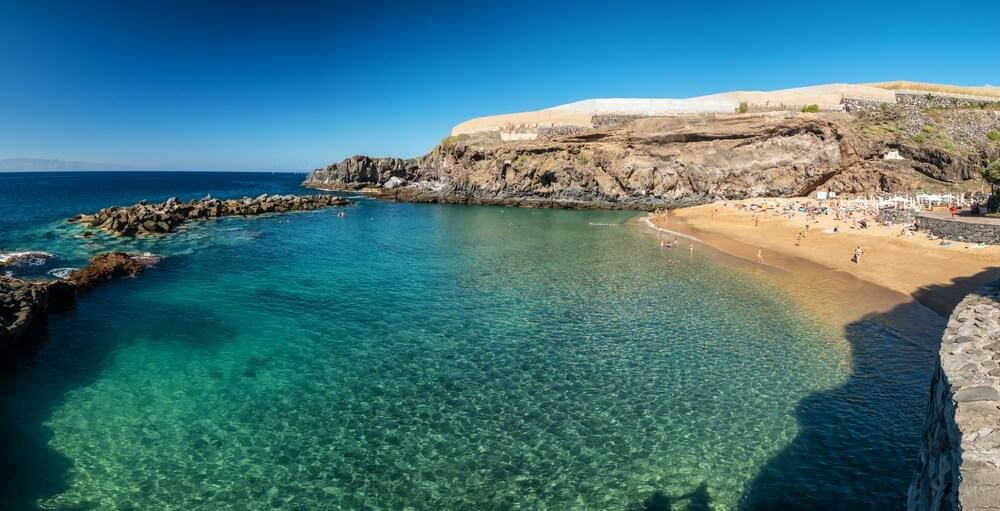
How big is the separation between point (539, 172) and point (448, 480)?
60.9 meters

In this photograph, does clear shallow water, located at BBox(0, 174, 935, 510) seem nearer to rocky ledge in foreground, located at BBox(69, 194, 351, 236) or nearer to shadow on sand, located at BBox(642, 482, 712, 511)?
shadow on sand, located at BBox(642, 482, 712, 511)

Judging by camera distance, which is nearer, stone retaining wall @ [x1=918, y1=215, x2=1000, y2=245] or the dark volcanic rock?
the dark volcanic rock

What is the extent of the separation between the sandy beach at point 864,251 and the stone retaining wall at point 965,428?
14.9m

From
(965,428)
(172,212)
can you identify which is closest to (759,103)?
(172,212)

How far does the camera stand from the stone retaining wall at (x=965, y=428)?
13.6 feet

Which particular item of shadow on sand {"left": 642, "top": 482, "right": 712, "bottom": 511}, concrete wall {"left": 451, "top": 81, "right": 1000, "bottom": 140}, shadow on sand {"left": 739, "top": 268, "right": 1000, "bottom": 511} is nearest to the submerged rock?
shadow on sand {"left": 642, "top": 482, "right": 712, "bottom": 511}

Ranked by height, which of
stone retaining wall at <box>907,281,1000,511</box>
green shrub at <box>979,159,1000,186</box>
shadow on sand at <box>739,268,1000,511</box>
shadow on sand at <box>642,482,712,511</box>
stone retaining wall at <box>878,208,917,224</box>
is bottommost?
shadow on sand at <box>642,482,712,511</box>

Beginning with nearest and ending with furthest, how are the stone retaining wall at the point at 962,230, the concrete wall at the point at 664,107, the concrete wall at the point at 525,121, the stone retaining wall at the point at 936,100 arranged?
the stone retaining wall at the point at 962,230 < the stone retaining wall at the point at 936,100 < the concrete wall at the point at 664,107 < the concrete wall at the point at 525,121

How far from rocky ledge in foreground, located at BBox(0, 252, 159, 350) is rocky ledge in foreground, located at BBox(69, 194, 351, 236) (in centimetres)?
1465

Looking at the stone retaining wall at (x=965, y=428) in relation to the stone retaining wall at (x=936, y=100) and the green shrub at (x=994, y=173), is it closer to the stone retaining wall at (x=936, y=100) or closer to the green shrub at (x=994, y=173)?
the green shrub at (x=994, y=173)

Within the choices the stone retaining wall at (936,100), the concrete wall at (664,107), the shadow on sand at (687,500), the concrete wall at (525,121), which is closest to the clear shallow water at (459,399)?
the shadow on sand at (687,500)

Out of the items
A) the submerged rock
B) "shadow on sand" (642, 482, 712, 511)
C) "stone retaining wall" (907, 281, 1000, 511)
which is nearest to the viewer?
"stone retaining wall" (907, 281, 1000, 511)

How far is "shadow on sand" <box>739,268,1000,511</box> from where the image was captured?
8805 mm

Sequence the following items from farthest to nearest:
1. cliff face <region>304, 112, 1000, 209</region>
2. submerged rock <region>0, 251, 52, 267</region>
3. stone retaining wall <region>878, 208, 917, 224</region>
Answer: cliff face <region>304, 112, 1000, 209</region> → stone retaining wall <region>878, 208, 917, 224</region> → submerged rock <region>0, 251, 52, 267</region>
